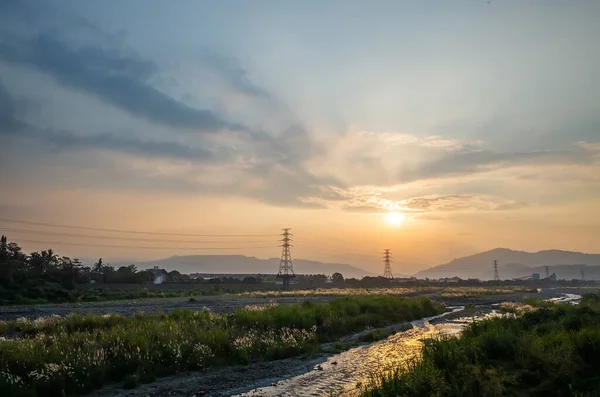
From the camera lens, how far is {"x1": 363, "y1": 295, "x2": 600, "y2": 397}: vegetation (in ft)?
38.8

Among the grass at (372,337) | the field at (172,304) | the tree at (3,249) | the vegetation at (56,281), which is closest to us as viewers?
the grass at (372,337)

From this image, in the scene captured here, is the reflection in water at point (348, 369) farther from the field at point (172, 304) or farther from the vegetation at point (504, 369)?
the field at point (172, 304)

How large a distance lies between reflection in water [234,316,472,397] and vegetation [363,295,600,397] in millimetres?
2579

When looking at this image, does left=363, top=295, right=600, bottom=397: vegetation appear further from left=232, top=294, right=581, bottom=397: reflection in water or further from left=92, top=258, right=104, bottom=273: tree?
left=92, top=258, right=104, bottom=273: tree

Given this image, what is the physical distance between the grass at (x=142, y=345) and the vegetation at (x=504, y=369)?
28.1ft

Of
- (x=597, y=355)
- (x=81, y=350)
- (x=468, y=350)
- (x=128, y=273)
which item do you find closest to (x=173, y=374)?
(x=81, y=350)

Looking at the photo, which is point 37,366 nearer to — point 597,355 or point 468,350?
point 468,350

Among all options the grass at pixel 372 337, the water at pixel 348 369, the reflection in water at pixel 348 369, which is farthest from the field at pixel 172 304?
the water at pixel 348 369

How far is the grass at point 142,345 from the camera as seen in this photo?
14969 mm

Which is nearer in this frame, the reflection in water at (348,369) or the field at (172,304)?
the reflection in water at (348,369)

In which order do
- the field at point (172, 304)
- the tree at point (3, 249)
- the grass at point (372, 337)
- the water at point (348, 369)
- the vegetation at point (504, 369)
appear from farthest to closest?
1. the tree at point (3, 249)
2. the field at point (172, 304)
3. the grass at point (372, 337)
4. the water at point (348, 369)
5. the vegetation at point (504, 369)

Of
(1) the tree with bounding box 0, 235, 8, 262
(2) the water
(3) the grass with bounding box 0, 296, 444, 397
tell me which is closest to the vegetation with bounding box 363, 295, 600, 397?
(2) the water

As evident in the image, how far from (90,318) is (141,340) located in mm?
9887

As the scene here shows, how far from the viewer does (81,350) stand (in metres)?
17.0
